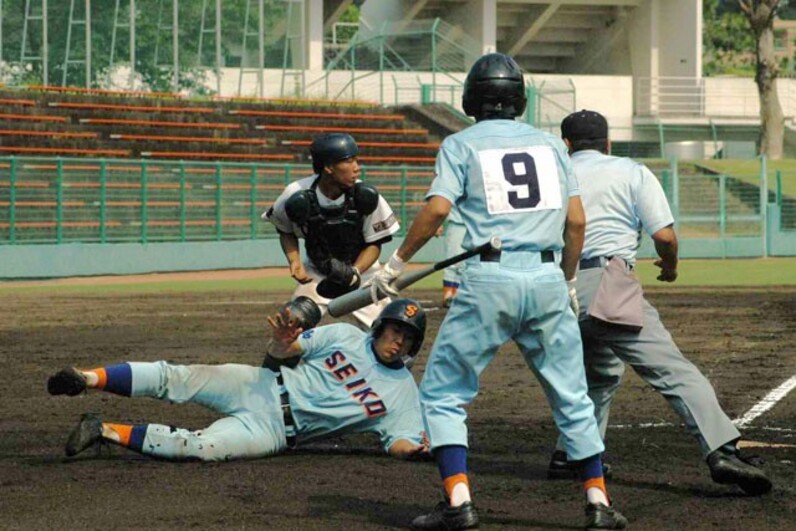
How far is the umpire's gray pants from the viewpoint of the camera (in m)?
7.57

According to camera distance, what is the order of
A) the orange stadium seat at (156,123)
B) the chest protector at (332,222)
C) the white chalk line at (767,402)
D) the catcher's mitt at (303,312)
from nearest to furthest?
the catcher's mitt at (303,312), the chest protector at (332,222), the white chalk line at (767,402), the orange stadium seat at (156,123)

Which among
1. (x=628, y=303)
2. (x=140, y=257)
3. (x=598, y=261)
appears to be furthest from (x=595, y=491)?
(x=140, y=257)

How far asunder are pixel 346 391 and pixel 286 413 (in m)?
0.35

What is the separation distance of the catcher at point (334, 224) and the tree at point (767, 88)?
4329 cm

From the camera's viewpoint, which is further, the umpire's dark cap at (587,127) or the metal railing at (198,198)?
the metal railing at (198,198)

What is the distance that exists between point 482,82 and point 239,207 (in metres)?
26.9

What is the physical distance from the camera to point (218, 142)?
3709cm

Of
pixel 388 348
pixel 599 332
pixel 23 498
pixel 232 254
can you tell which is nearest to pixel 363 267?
pixel 388 348

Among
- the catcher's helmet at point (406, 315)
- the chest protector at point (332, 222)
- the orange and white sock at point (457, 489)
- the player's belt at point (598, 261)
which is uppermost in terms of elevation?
the chest protector at point (332, 222)

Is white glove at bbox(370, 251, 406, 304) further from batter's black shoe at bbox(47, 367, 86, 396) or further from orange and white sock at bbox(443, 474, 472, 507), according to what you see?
batter's black shoe at bbox(47, 367, 86, 396)

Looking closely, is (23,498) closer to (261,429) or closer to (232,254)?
(261,429)

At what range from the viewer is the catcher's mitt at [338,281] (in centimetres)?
982

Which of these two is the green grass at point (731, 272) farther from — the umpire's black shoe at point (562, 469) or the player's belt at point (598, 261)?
the player's belt at point (598, 261)

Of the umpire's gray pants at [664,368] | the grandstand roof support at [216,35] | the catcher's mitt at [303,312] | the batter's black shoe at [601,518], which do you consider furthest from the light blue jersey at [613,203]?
the grandstand roof support at [216,35]
